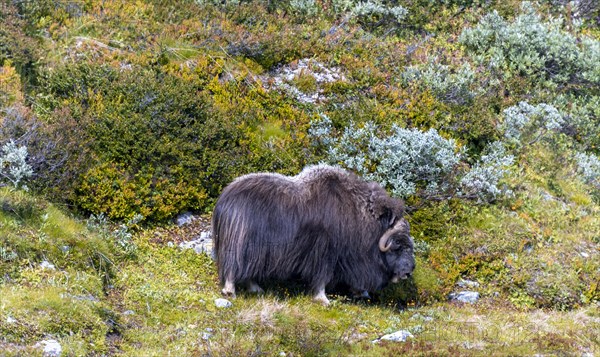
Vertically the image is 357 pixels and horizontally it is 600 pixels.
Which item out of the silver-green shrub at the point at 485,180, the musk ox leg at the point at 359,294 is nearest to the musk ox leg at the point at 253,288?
the musk ox leg at the point at 359,294

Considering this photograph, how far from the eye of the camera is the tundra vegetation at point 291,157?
24.3 feet

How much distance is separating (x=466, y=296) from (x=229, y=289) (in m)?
3.16

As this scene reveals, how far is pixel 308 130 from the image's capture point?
1134 centimetres

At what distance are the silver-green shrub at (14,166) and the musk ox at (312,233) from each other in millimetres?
2185

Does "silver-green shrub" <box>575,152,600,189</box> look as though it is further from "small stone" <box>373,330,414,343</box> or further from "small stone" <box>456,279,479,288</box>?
"small stone" <box>373,330,414,343</box>

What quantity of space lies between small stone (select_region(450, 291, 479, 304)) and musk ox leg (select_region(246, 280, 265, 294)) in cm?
265

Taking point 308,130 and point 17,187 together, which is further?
point 308,130

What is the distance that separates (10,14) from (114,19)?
5.16 feet

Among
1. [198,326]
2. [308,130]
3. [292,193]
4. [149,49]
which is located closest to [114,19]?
[149,49]

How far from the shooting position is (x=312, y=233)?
8.55 meters

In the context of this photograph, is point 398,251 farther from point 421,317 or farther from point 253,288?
point 253,288

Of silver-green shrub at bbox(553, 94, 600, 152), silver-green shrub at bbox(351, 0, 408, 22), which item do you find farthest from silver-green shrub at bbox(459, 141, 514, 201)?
silver-green shrub at bbox(351, 0, 408, 22)

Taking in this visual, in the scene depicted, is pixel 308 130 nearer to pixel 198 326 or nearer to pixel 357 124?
pixel 357 124

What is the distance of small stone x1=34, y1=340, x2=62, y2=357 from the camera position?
6.21 meters
